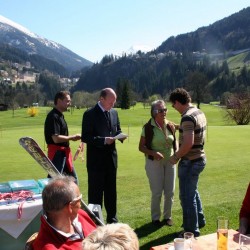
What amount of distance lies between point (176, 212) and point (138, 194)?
1.68 m

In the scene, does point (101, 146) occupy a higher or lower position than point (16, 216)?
higher

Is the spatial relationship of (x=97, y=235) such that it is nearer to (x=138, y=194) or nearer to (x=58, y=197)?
(x=58, y=197)

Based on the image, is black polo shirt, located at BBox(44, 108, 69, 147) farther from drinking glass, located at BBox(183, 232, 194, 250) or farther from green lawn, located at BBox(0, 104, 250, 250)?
drinking glass, located at BBox(183, 232, 194, 250)

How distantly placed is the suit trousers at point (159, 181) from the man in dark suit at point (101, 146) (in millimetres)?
687

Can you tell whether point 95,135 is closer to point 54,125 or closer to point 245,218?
point 54,125

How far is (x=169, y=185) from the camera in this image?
21.7ft

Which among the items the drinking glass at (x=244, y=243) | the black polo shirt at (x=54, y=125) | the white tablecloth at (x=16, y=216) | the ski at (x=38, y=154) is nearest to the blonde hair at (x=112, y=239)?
the drinking glass at (x=244, y=243)

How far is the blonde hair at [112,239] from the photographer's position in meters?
2.10

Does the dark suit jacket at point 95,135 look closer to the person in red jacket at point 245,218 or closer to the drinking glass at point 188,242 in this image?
the person in red jacket at point 245,218

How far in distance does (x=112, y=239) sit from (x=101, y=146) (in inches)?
158

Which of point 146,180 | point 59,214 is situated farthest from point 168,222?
point 59,214

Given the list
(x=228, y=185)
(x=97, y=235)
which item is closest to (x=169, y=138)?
(x=228, y=185)

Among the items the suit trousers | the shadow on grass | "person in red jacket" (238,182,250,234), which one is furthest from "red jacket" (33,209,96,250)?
the suit trousers

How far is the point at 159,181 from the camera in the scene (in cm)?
656
